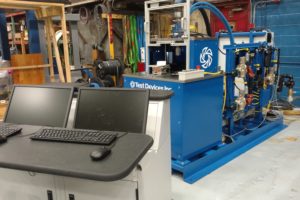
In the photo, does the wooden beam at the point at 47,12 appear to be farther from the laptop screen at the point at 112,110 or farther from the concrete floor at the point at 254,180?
the concrete floor at the point at 254,180

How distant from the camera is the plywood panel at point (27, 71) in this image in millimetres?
3031

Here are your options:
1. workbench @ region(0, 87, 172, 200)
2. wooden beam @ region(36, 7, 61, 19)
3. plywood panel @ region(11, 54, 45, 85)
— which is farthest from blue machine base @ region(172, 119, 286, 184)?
wooden beam @ region(36, 7, 61, 19)

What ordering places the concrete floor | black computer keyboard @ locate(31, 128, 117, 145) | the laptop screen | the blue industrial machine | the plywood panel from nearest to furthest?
black computer keyboard @ locate(31, 128, 117, 145) < the laptop screen < the concrete floor < the blue industrial machine < the plywood panel

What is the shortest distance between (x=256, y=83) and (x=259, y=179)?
1.27m

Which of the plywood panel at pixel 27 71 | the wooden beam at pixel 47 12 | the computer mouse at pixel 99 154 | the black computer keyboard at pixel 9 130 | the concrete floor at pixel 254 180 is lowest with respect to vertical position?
the concrete floor at pixel 254 180

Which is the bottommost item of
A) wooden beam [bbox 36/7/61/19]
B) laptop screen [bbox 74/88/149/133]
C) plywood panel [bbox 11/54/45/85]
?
laptop screen [bbox 74/88/149/133]

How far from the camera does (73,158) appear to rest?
1.29 metres

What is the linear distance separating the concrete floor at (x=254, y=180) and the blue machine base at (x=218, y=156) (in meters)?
0.06

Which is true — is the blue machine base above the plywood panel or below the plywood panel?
below

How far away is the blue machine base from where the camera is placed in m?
2.58

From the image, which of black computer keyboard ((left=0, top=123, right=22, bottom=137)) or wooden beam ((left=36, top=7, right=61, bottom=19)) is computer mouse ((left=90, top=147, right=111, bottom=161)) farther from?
wooden beam ((left=36, top=7, right=61, bottom=19))

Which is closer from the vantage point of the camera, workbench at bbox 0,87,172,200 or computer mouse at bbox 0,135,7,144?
workbench at bbox 0,87,172,200

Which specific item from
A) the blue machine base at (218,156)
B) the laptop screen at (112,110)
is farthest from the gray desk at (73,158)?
Answer: the blue machine base at (218,156)

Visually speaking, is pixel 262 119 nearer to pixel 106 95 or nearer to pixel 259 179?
pixel 259 179
